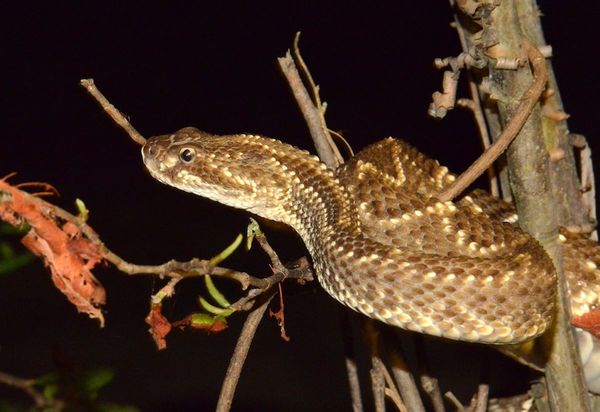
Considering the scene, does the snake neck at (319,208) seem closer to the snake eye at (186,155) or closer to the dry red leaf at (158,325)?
the snake eye at (186,155)

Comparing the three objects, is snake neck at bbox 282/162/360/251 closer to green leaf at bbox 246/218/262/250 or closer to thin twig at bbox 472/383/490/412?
green leaf at bbox 246/218/262/250

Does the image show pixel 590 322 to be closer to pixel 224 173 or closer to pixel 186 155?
pixel 224 173

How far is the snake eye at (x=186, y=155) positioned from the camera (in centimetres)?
291

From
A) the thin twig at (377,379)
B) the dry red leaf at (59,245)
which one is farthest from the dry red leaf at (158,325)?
the thin twig at (377,379)

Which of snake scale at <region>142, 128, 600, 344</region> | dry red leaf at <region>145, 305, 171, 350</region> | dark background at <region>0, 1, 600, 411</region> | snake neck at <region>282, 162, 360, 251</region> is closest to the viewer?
dry red leaf at <region>145, 305, 171, 350</region>

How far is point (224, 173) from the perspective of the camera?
2896 mm

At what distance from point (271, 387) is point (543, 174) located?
3951 mm

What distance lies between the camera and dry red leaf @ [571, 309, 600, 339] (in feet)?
8.17

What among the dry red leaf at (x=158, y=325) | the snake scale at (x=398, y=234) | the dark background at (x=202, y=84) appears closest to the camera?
the dry red leaf at (x=158, y=325)

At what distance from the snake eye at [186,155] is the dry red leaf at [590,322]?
1313 mm

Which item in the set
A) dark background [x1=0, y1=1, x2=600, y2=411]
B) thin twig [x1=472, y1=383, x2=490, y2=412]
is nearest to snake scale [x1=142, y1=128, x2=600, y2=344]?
thin twig [x1=472, y1=383, x2=490, y2=412]

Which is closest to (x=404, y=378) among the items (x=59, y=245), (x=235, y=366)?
(x=235, y=366)

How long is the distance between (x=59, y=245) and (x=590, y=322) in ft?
5.36

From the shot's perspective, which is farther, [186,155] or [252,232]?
[186,155]
